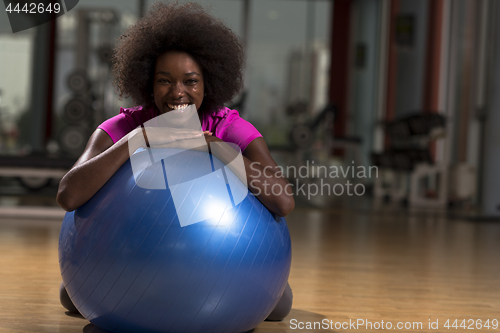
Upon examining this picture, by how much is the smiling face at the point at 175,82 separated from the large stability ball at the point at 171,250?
18cm

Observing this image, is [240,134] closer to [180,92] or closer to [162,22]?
[180,92]

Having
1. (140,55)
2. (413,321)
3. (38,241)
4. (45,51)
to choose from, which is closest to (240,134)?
(140,55)

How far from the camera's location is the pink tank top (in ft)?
4.73

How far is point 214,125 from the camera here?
150 cm

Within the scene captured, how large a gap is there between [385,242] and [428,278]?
102 centimetres

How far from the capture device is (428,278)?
96.0 inches

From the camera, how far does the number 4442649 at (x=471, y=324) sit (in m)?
1.69

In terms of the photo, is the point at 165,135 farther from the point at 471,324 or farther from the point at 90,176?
the point at 471,324

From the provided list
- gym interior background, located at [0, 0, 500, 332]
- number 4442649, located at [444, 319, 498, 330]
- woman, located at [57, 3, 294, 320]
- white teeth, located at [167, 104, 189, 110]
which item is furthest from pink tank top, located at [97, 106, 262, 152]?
number 4442649, located at [444, 319, 498, 330]

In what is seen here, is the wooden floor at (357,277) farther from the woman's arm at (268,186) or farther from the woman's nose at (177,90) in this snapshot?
the woman's nose at (177,90)

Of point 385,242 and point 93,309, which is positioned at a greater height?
point 93,309

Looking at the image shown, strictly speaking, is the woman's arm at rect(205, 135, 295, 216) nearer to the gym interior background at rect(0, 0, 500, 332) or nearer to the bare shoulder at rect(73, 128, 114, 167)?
the bare shoulder at rect(73, 128, 114, 167)

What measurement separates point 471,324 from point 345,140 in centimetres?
521

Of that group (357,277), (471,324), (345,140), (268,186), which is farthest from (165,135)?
(345,140)
